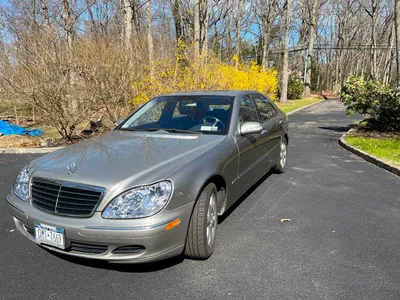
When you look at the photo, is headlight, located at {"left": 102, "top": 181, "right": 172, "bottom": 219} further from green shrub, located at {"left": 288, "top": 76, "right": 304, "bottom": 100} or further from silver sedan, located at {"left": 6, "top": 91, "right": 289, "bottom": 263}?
green shrub, located at {"left": 288, "top": 76, "right": 304, "bottom": 100}

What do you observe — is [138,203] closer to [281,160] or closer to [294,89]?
[281,160]

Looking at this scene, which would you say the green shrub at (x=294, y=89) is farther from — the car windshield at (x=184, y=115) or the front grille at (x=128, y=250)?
the front grille at (x=128, y=250)

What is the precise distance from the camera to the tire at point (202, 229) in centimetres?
277

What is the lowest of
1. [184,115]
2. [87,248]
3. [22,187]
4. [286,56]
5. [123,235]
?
[87,248]

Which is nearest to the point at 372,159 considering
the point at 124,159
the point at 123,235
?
the point at 124,159

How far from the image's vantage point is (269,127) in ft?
16.1

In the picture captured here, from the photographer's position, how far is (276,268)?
287 cm

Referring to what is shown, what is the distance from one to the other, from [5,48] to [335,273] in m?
10.1

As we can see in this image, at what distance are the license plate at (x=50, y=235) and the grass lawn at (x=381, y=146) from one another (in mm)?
5934

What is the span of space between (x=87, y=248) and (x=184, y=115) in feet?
6.92

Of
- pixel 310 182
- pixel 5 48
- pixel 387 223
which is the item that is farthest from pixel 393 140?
pixel 5 48

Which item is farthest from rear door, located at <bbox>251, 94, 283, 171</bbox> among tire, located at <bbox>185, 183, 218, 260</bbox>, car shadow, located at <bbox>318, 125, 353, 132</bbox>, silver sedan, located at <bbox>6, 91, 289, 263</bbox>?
car shadow, located at <bbox>318, 125, 353, 132</bbox>

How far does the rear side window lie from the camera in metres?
4.88

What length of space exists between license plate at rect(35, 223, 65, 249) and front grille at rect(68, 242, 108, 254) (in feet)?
0.26
